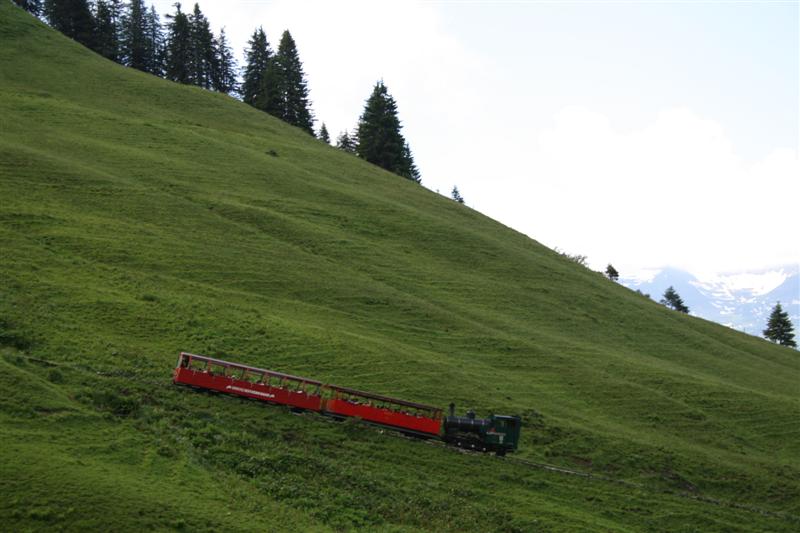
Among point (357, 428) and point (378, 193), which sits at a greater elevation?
point (378, 193)

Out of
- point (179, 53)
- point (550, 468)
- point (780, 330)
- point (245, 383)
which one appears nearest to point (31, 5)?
point (179, 53)

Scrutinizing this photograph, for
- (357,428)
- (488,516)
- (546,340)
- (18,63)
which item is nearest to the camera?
(488,516)

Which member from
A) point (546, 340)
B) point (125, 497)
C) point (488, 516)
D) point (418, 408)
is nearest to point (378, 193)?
point (546, 340)

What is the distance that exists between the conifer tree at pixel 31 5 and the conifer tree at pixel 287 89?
4178 centimetres

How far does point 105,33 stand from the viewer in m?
126

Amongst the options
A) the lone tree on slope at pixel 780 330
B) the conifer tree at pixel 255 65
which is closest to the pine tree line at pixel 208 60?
the conifer tree at pixel 255 65

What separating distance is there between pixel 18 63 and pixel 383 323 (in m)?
73.6

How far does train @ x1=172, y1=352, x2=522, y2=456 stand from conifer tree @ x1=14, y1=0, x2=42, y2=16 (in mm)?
113716

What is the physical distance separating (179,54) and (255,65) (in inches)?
525

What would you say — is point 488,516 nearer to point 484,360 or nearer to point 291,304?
point 484,360

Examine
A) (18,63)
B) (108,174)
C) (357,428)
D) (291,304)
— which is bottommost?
(357,428)

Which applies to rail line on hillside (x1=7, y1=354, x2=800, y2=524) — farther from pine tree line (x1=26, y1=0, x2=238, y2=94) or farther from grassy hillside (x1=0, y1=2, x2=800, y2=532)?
pine tree line (x1=26, y1=0, x2=238, y2=94)

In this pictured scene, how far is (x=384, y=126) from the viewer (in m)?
118

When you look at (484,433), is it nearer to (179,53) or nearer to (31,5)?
(179,53)
